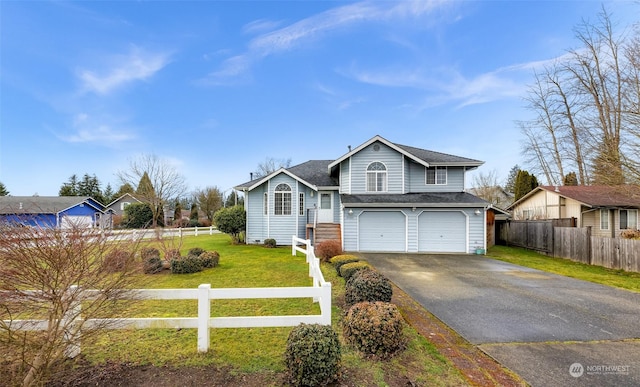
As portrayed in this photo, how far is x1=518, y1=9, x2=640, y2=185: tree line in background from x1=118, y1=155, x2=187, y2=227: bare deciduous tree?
35605 millimetres

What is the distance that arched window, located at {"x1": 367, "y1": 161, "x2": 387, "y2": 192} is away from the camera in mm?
15836

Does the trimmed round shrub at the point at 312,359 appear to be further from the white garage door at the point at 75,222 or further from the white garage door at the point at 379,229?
the white garage door at the point at 379,229

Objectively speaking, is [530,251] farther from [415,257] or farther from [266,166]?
[266,166]

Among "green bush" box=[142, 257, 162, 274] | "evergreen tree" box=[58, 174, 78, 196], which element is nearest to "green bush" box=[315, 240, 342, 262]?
"green bush" box=[142, 257, 162, 274]

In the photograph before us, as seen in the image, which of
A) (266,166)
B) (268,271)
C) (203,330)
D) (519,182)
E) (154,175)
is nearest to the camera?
(203,330)

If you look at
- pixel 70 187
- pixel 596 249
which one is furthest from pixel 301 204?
pixel 70 187

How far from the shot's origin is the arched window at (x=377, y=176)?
15836 millimetres

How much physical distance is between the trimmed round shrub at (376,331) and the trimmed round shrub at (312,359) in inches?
29.6

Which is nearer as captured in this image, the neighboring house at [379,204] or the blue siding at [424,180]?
the neighboring house at [379,204]

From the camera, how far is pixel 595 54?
765 inches

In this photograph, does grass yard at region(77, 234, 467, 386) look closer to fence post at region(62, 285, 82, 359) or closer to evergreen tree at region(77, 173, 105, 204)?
fence post at region(62, 285, 82, 359)

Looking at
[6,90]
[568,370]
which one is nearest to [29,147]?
[6,90]

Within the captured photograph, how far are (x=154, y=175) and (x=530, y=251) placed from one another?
3550 cm

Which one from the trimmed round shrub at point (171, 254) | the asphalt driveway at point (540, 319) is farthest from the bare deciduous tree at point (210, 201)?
the asphalt driveway at point (540, 319)
